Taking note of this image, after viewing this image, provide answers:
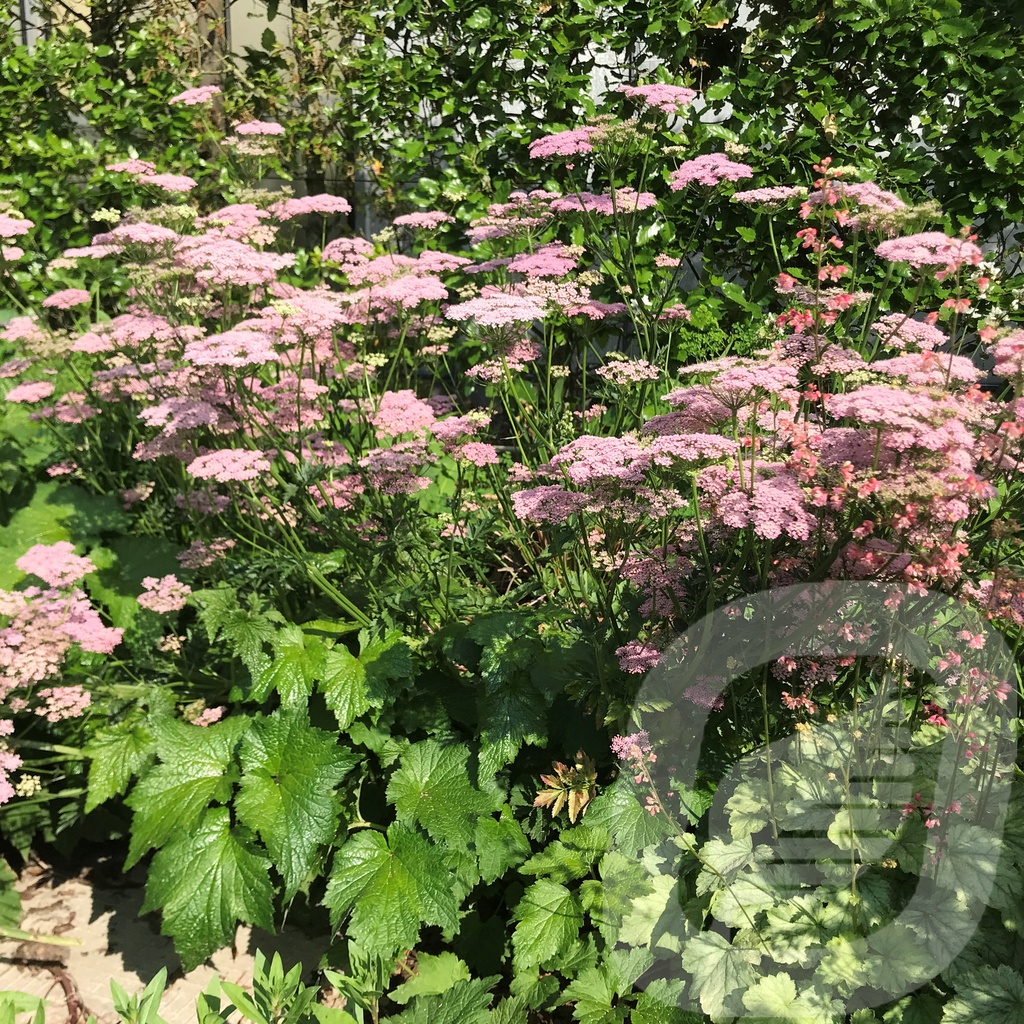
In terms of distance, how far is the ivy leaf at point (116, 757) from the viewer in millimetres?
2676

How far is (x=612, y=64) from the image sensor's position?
14.8ft

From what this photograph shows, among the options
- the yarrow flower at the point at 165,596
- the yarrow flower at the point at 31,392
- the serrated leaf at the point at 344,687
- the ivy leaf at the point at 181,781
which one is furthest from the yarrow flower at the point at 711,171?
the yarrow flower at the point at 31,392

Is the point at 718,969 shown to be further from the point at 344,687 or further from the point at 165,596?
the point at 165,596

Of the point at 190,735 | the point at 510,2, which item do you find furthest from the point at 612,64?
the point at 190,735

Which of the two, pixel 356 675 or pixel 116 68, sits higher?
pixel 116 68

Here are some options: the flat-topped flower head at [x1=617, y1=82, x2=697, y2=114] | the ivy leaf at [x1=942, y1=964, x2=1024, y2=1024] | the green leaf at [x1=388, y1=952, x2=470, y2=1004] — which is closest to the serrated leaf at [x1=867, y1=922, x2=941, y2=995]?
the ivy leaf at [x1=942, y1=964, x2=1024, y2=1024]

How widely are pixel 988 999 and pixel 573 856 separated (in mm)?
926

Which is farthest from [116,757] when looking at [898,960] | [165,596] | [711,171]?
[711,171]

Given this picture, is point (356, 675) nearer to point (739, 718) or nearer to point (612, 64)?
point (739, 718)

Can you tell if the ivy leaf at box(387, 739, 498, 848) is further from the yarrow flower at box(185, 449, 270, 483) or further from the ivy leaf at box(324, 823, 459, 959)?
the yarrow flower at box(185, 449, 270, 483)

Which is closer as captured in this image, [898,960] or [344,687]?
[898,960]

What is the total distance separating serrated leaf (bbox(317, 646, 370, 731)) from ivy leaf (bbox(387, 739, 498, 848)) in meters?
0.20

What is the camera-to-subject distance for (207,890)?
237 centimetres

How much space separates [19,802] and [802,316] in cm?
296
